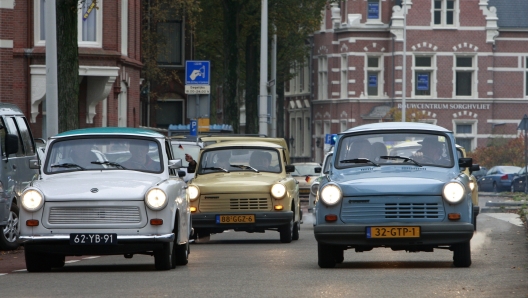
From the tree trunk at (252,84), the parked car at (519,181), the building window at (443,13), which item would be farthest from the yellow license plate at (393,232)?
the building window at (443,13)

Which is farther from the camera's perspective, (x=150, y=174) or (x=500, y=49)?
(x=500, y=49)

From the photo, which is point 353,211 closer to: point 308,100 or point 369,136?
point 369,136

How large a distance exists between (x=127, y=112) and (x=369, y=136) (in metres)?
27.3

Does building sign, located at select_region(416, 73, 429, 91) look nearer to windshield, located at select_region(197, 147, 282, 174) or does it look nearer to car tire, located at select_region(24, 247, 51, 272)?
windshield, located at select_region(197, 147, 282, 174)

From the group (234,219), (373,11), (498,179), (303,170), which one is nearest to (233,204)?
(234,219)

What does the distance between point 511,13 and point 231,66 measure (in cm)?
4035

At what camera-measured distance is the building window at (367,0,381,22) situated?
83438 mm

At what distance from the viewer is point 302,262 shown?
54.7ft

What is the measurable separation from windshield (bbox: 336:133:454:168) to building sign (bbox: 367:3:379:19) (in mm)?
67925

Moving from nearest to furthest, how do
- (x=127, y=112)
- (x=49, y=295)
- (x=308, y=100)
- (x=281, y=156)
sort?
1. (x=49, y=295)
2. (x=281, y=156)
3. (x=127, y=112)
4. (x=308, y=100)

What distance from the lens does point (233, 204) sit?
71.2 ft

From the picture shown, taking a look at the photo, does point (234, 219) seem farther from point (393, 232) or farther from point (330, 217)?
point (393, 232)

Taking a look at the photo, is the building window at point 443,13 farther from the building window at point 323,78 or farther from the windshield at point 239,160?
the windshield at point 239,160

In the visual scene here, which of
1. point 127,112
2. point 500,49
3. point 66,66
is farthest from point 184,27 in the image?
point 66,66
